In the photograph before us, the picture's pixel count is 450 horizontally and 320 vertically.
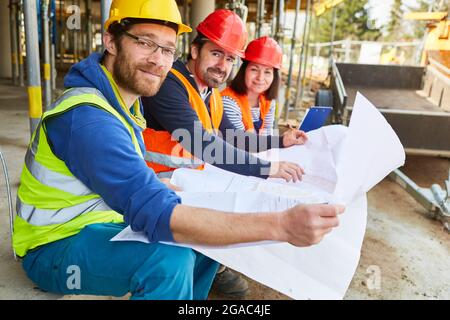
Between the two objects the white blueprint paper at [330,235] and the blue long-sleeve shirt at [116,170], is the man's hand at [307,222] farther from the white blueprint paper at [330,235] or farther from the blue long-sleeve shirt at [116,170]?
the blue long-sleeve shirt at [116,170]

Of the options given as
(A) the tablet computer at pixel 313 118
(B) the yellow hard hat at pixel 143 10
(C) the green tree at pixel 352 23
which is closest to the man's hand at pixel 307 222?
(B) the yellow hard hat at pixel 143 10

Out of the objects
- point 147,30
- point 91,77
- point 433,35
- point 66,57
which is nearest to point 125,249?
point 91,77

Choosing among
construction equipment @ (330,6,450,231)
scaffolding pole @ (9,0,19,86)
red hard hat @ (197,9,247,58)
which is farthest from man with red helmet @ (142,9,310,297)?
scaffolding pole @ (9,0,19,86)

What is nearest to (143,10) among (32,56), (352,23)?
(32,56)

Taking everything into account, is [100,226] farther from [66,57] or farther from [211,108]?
[66,57]

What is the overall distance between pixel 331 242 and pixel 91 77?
1080mm

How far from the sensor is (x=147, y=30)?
164cm

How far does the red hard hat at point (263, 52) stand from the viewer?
3.33m

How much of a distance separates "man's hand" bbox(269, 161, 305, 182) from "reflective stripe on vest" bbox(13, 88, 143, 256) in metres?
0.78

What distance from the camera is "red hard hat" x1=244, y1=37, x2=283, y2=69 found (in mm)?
3328

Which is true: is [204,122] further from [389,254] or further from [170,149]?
[389,254]

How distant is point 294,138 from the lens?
2.48 m

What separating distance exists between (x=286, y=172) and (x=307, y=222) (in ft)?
3.07

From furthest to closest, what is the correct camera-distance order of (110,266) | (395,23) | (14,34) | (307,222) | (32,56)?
(395,23) → (14,34) → (32,56) → (110,266) → (307,222)
